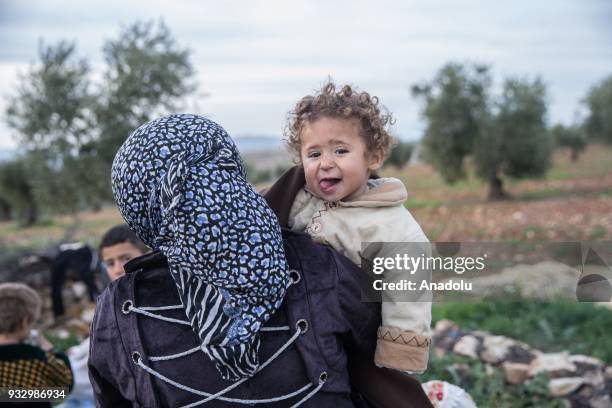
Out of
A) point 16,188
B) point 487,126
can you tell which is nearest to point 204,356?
point 487,126

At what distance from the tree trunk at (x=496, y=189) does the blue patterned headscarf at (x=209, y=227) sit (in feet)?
73.9

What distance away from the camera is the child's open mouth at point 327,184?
2130mm

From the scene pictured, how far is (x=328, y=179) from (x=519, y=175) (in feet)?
73.4

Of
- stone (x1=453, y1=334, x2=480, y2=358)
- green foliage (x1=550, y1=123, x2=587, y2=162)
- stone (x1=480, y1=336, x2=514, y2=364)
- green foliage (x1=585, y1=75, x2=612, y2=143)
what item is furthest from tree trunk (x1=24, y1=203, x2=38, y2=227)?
green foliage (x1=550, y1=123, x2=587, y2=162)

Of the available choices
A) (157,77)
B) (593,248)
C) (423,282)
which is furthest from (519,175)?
(423,282)

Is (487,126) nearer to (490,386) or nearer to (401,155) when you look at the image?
(490,386)

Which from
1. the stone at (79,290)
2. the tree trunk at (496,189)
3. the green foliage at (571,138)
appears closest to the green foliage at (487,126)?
the tree trunk at (496,189)

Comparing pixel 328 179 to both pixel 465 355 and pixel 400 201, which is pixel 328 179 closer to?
pixel 400 201

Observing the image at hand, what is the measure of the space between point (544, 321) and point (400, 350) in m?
4.42

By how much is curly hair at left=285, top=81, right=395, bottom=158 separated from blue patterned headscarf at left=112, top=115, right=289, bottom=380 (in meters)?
0.66

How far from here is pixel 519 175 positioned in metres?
23.1

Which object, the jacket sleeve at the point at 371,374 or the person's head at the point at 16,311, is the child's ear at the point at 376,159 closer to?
the jacket sleeve at the point at 371,374

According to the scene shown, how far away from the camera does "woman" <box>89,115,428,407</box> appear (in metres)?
1.54

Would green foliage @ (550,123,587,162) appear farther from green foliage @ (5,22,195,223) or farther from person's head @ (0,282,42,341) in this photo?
person's head @ (0,282,42,341)
